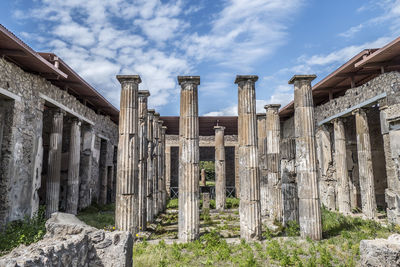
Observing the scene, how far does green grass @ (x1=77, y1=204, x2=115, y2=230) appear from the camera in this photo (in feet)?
31.6

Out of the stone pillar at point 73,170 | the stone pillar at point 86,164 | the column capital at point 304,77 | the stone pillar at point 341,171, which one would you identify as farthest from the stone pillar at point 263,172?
the stone pillar at point 86,164

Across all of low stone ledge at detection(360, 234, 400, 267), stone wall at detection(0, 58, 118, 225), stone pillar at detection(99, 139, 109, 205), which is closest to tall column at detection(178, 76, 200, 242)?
low stone ledge at detection(360, 234, 400, 267)

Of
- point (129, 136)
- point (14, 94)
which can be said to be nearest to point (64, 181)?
point (14, 94)

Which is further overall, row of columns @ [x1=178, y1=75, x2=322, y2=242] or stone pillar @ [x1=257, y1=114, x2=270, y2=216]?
stone pillar @ [x1=257, y1=114, x2=270, y2=216]

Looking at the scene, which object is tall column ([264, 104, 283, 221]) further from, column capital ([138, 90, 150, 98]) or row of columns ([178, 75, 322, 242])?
column capital ([138, 90, 150, 98])

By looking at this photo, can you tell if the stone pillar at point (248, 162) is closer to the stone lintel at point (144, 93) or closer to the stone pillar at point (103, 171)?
the stone lintel at point (144, 93)

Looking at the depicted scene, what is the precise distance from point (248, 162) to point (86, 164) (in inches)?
366

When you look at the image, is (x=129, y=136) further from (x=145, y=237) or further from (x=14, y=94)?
(x=14, y=94)

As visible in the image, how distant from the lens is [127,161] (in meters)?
7.88

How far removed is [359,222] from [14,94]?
40.2 feet

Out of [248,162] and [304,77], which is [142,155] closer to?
[248,162]

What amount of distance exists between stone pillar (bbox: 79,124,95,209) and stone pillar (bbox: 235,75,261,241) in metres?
8.89

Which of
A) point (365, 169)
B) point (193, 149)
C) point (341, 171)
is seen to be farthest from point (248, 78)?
point (341, 171)

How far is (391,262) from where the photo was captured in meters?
4.24
